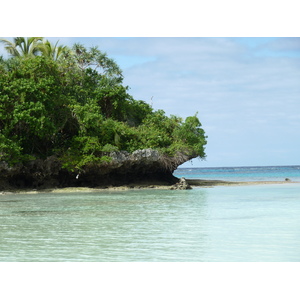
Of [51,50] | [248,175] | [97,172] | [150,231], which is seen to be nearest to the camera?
[150,231]

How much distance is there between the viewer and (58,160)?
1766 cm

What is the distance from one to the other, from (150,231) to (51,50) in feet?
53.9

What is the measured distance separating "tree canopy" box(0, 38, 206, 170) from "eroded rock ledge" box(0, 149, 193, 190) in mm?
316

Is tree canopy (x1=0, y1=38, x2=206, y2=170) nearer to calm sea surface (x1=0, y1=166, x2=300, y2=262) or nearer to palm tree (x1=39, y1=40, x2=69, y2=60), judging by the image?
palm tree (x1=39, y1=40, x2=69, y2=60)

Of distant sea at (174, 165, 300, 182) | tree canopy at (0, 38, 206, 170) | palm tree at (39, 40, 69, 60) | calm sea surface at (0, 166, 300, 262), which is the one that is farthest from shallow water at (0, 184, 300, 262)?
distant sea at (174, 165, 300, 182)

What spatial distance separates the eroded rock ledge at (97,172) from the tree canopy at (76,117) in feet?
1.04

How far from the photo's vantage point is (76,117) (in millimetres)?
18594

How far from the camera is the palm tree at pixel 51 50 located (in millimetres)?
22141

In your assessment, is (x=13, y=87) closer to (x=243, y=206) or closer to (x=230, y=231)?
(x=243, y=206)

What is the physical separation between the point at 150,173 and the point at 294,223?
11669 mm

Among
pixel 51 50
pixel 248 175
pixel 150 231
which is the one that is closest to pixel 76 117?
pixel 51 50

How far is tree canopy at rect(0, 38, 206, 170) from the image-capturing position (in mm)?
16781

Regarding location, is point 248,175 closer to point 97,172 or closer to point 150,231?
point 97,172

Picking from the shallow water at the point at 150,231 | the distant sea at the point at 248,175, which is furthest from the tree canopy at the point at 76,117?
the distant sea at the point at 248,175
